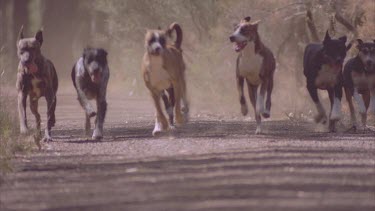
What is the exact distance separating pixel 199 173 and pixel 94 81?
5813 mm

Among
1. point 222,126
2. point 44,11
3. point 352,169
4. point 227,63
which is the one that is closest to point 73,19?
point 44,11

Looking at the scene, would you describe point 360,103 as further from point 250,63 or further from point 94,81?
point 94,81

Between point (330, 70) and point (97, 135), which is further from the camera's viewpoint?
point (330, 70)

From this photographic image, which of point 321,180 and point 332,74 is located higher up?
point 332,74

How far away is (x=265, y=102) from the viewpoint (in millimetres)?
17125

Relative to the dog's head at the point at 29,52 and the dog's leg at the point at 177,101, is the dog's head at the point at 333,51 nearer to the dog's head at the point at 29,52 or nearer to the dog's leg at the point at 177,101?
the dog's leg at the point at 177,101

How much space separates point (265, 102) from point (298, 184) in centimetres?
760

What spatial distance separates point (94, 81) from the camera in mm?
16141

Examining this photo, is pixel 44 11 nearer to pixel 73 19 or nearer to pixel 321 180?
pixel 73 19

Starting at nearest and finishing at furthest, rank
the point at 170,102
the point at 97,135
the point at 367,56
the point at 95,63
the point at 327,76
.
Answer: the point at 95,63, the point at 97,135, the point at 327,76, the point at 367,56, the point at 170,102

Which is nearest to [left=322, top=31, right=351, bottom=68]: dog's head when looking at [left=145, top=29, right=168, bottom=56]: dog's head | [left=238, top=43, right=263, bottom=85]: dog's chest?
[left=238, top=43, right=263, bottom=85]: dog's chest

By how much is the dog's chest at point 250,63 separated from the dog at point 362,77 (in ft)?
6.16

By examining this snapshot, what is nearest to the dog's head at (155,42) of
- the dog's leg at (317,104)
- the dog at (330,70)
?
the dog at (330,70)

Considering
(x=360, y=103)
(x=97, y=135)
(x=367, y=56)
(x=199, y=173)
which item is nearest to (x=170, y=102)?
(x=97, y=135)
